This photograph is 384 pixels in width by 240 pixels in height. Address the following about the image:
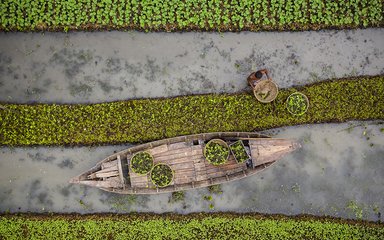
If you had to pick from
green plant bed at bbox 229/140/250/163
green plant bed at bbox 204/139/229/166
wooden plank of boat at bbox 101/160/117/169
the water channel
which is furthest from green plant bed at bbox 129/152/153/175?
green plant bed at bbox 229/140/250/163

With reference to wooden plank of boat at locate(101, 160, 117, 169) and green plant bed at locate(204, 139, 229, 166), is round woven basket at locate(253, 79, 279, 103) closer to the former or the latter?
green plant bed at locate(204, 139, 229, 166)

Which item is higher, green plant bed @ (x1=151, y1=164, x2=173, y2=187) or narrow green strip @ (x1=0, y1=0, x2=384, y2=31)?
narrow green strip @ (x1=0, y1=0, x2=384, y2=31)

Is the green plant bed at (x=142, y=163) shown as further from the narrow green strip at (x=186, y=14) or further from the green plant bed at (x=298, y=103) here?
the green plant bed at (x=298, y=103)

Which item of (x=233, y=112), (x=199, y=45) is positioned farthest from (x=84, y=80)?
(x=233, y=112)

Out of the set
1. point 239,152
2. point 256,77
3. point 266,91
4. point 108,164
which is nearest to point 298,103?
point 266,91

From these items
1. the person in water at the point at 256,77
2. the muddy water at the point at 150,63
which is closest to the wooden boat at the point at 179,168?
the person in water at the point at 256,77

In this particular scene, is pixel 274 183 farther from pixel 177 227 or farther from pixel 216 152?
pixel 177 227
